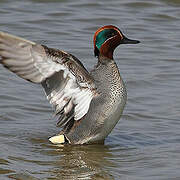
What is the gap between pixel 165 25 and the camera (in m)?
11.9

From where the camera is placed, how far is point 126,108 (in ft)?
27.1

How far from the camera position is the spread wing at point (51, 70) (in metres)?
6.21

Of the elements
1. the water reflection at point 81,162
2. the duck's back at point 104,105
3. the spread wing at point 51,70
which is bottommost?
the water reflection at point 81,162

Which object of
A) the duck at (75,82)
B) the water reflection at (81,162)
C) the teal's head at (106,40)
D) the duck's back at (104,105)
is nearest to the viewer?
the water reflection at (81,162)

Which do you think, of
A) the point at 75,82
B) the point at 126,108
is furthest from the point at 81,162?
the point at 126,108

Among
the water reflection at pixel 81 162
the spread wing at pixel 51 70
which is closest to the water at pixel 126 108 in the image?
the water reflection at pixel 81 162

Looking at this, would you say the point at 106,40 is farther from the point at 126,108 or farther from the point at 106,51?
the point at 126,108

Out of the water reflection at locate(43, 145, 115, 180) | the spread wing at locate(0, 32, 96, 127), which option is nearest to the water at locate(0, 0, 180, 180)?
the water reflection at locate(43, 145, 115, 180)

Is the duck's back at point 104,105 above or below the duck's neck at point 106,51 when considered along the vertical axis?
below

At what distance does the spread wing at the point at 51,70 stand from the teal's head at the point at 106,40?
20.6 inches

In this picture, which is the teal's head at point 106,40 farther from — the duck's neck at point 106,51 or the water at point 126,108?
the water at point 126,108

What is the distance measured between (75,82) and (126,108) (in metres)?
1.87

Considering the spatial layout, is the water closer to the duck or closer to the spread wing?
the duck

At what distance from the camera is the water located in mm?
6336
